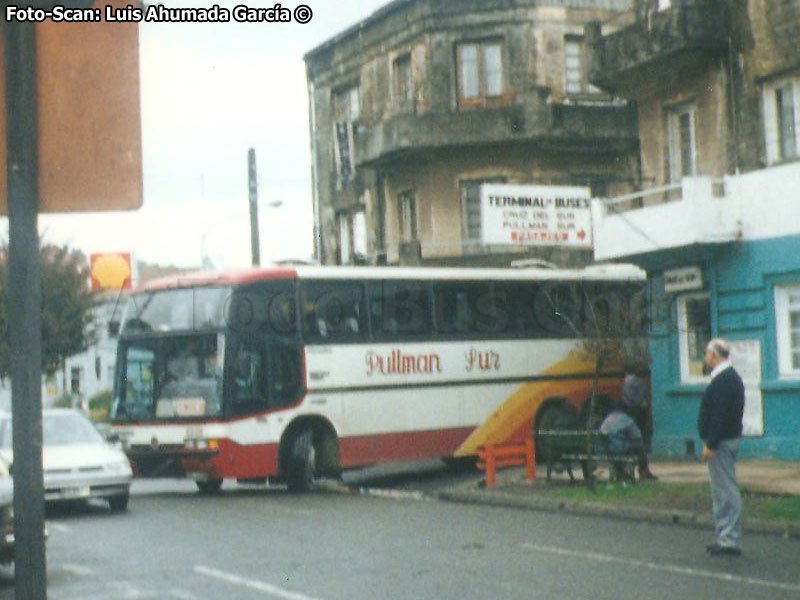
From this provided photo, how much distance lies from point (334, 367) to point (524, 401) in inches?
179

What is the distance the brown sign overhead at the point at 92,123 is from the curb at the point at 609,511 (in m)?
12.9

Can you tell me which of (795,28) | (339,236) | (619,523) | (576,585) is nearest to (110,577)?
(576,585)

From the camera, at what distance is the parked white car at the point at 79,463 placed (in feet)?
65.2

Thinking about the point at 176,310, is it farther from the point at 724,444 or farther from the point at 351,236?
the point at 351,236

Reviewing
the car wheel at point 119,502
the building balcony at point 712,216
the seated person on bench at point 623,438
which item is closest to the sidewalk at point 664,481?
the seated person on bench at point 623,438

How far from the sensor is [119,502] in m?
20.9

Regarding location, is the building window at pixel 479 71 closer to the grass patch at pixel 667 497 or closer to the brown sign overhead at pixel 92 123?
the grass patch at pixel 667 497

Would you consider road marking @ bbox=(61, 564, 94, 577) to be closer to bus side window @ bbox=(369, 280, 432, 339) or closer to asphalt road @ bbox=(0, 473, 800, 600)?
asphalt road @ bbox=(0, 473, 800, 600)

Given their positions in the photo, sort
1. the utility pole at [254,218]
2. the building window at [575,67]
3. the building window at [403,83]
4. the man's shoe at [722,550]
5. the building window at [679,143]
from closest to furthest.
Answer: the man's shoe at [722,550], the building window at [679,143], the utility pole at [254,218], the building window at [575,67], the building window at [403,83]

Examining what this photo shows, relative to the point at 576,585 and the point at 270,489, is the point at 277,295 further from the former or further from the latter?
the point at 576,585

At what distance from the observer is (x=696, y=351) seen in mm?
27484

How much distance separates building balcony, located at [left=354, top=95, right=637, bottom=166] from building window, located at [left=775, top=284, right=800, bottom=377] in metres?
12.8

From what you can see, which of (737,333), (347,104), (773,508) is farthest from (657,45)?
(347,104)

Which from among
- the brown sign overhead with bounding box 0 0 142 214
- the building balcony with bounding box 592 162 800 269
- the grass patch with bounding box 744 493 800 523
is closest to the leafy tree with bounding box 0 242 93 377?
the building balcony with bounding box 592 162 800 269
